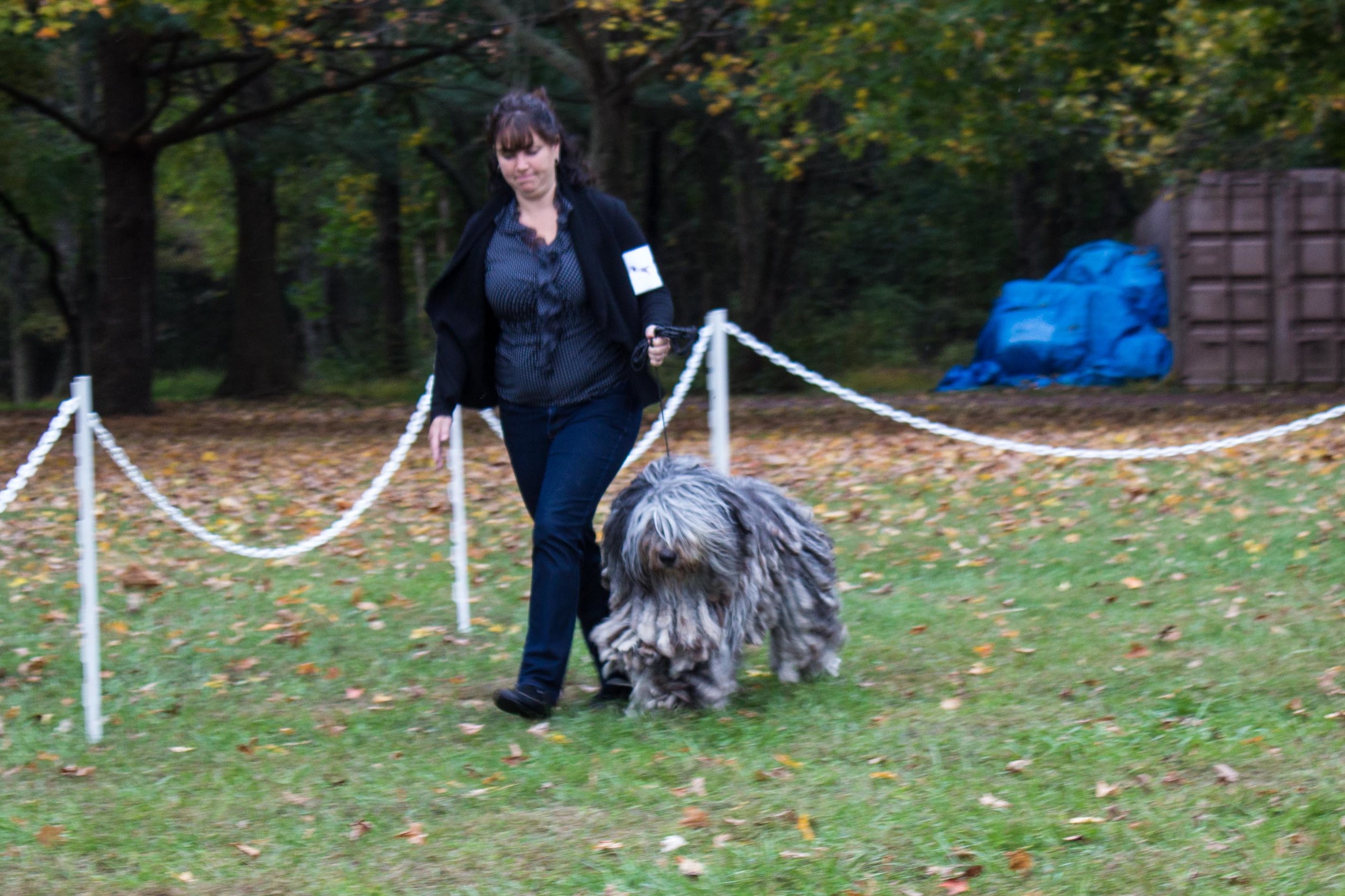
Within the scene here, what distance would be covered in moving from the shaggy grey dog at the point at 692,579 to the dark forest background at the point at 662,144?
7.37m

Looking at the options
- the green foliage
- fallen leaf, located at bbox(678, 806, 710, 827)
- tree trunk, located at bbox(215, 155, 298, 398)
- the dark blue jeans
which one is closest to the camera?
fallen leaf, located at bbox(678, 806, 710, 827)

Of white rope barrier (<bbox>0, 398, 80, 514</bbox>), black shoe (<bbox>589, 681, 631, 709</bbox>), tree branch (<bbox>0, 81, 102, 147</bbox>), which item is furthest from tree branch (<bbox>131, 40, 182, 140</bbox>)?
black shoe (<bbox>589, 681, 631, 709</bbox>)

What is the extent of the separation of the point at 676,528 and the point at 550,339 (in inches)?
32.5

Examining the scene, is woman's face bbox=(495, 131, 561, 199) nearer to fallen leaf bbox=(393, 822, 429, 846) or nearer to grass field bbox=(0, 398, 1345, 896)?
grass field bbox=(0, 398, 1345, 896)

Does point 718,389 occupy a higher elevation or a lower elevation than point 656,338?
lower

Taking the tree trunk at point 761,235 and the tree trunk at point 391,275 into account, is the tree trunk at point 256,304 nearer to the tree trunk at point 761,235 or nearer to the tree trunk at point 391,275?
the tree trunk at point 391,275

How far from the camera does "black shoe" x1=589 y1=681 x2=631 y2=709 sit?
5.21m

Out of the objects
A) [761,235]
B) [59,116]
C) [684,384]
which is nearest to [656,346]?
[684,384]

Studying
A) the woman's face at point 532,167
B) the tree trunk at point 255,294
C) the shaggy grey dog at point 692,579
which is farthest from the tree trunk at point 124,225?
the shaggy grey dog at point 692,579

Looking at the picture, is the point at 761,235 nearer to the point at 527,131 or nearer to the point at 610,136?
the point at 610,136

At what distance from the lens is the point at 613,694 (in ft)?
17.1

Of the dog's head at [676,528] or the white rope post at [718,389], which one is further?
the white rope post at [718,389]

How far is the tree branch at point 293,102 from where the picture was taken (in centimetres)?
1488

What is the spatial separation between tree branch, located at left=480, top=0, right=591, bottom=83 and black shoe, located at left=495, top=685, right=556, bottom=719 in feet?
29.1
